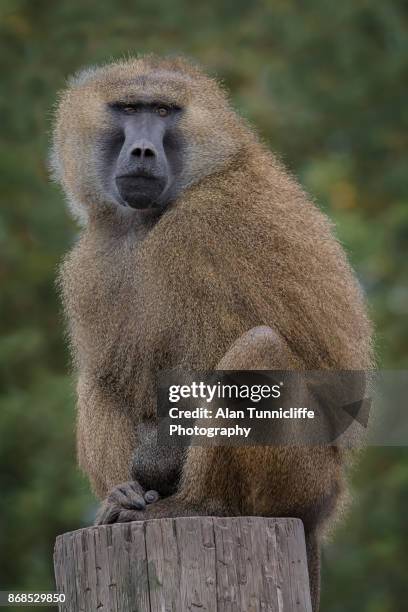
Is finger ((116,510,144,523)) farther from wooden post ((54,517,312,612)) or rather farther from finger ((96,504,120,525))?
wooden post ((54,517,312,612))

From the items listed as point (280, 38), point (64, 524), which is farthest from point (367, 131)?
point (64, 524)

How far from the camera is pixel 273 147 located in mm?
14594

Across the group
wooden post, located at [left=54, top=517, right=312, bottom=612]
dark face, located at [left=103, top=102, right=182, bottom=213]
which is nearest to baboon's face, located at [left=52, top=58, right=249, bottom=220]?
dark face, located at [left=103, top=102, right=182, bottom=213]

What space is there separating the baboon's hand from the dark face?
1.49 m

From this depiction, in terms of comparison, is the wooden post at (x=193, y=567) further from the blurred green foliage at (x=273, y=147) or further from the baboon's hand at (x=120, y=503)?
the blurred green foliage at (x=273, y=147)

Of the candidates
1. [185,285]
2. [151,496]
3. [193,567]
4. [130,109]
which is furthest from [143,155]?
[193,567]

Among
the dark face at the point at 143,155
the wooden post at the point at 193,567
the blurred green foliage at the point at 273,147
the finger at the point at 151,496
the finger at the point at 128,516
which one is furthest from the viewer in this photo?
the blurred green foliage at the point at 273,147

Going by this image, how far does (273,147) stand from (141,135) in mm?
8608

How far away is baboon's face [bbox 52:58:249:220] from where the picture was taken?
19.9 feet

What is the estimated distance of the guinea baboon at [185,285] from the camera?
5.53 meters

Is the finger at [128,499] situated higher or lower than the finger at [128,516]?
higher

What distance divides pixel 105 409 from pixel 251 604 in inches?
69.7

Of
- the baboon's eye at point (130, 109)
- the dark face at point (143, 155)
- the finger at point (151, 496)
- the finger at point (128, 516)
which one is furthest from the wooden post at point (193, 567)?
the baboon's eye at point (130, 109)

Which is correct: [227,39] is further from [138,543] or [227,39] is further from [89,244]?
[138,543]
